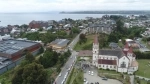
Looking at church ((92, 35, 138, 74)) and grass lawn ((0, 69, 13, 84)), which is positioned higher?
church ((92, 35, 138, 74))

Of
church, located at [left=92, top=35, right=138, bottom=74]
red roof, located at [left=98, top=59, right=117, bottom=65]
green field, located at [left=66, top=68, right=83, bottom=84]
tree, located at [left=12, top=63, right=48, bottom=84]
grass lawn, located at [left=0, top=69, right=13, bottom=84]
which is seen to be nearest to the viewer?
tree, located at [left=12, top=63, right=48, bottom=84]

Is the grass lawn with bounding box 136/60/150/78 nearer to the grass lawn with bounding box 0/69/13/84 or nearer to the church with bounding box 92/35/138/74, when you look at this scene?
the church with bounding box 92/35/138/74

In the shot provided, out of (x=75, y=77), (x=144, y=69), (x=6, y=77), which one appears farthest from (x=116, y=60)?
(x=6, y=77)

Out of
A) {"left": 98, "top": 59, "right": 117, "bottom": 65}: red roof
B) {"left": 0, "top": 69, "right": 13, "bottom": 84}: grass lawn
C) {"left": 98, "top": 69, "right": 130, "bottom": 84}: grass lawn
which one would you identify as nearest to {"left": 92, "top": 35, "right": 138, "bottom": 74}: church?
{"left": 98, "top": 59, "right": 117, "bottom": 65}: red roof

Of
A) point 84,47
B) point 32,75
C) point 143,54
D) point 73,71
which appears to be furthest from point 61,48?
point 32,75

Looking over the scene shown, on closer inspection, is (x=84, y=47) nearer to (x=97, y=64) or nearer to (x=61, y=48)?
(x=61, y=48)
